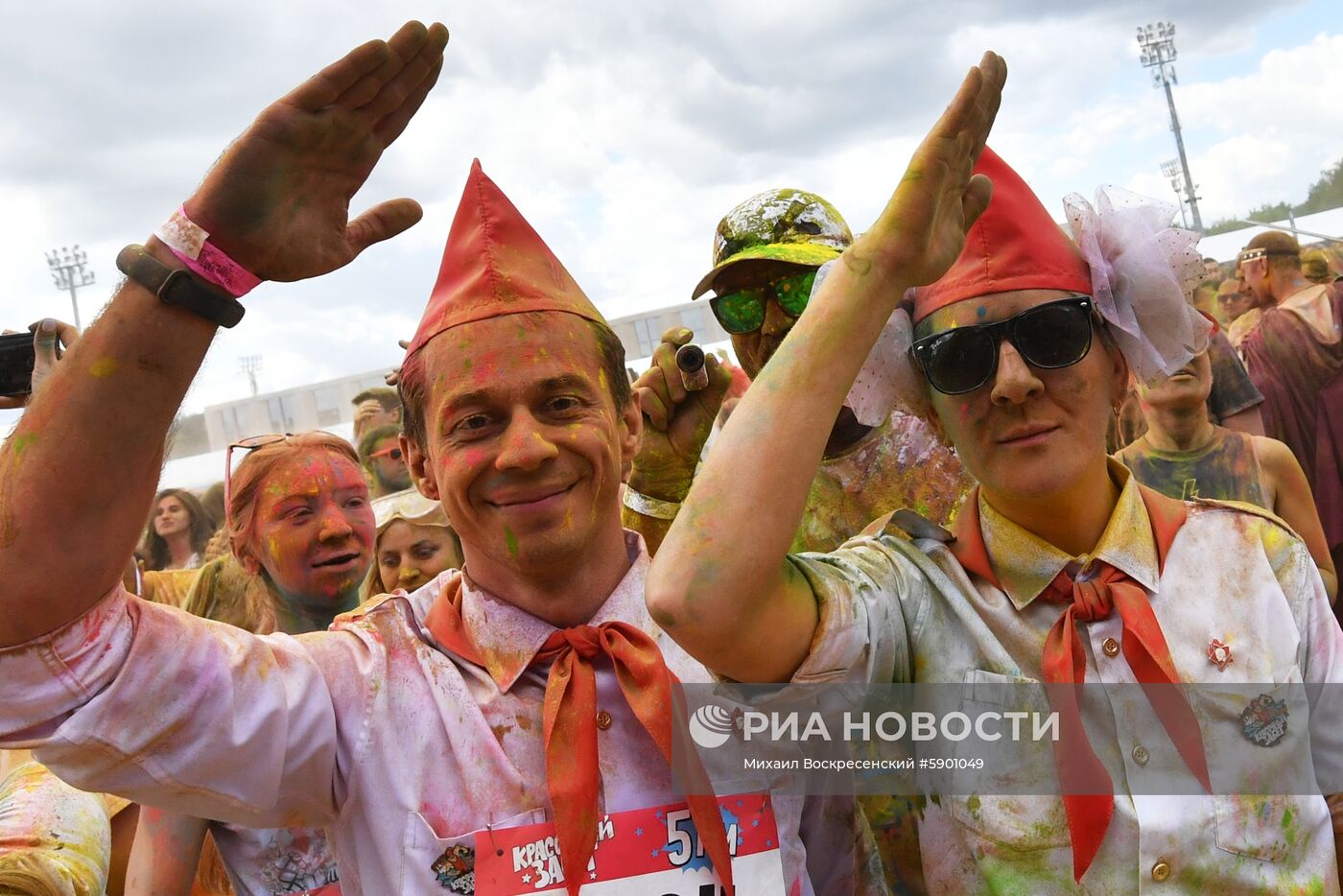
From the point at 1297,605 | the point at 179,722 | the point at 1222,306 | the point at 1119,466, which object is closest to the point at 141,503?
the point at 179,722

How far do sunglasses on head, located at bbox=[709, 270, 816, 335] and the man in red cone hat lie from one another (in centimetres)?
93

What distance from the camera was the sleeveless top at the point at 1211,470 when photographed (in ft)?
12.8

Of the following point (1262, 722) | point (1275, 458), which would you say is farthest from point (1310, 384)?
point (1262, 722)

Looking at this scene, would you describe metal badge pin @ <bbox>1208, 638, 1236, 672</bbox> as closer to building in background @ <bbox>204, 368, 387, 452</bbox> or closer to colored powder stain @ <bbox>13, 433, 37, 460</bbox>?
colored powder stain @ <bbox>13, 433, 37, 460</bbox>

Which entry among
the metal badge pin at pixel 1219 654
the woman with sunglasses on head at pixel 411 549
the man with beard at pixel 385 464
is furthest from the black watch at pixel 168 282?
the man with beard at pixel 385 464

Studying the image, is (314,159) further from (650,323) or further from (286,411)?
(286,411)

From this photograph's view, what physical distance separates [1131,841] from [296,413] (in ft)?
48.0

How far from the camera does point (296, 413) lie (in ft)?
49.7

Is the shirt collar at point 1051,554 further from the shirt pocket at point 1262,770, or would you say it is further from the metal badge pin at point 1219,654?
the shirt pocket at point 1262,770

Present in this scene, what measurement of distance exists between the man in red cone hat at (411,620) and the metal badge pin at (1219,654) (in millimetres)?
716

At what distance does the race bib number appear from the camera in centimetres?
179

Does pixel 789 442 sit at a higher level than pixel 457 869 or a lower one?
higher

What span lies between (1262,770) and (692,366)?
1833 millimetres

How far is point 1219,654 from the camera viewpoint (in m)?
1.91
